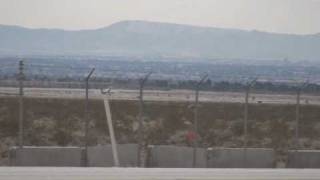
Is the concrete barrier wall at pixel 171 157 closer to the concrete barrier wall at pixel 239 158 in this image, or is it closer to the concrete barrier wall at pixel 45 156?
the concrete barrier wall at pixel 239 158

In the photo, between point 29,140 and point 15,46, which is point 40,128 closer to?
point 29,140

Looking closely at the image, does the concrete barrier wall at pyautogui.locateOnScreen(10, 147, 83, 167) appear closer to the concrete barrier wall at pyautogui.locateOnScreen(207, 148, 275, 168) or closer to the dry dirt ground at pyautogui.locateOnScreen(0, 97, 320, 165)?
the concrete barrier wall at pyautogui.locateOnScreen(207, 148, 275, 168)

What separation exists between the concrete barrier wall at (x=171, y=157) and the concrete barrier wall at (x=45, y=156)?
5.65 feet

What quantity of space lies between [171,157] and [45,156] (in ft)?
9.44

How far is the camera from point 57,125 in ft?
94.5

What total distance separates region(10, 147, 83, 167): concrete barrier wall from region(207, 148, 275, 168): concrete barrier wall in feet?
10.2

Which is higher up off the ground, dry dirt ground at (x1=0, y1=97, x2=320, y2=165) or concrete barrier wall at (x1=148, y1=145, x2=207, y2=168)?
concrete barrier wall at (x1=148, y1=145, x2=207, y2=168)

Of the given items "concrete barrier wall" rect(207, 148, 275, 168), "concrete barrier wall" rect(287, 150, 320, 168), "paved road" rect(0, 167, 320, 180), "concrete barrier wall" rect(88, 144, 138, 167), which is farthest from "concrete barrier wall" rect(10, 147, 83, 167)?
"concrete barrier wall" rect(287, 150, 320, 168)

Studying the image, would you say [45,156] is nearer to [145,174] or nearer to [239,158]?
[145,174]

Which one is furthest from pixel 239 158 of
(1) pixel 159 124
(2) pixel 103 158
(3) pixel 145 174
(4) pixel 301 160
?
(1) pixel 159 124

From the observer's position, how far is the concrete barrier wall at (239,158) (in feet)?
51.4

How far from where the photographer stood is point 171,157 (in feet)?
51.0

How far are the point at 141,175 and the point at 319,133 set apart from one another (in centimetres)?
2144

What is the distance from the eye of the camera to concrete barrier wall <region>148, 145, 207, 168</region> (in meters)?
15.5
